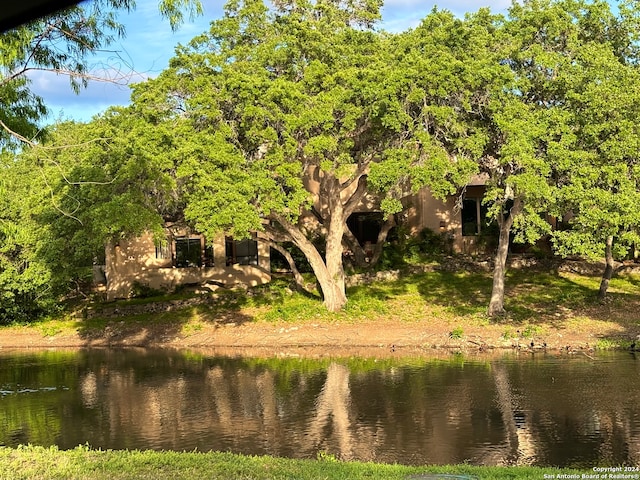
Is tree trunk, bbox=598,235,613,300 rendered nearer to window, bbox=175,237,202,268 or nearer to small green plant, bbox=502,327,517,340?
small green plant, bbox=502,327,517,340

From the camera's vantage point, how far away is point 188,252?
3247 centimetres

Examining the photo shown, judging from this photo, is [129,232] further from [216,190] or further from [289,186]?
[289,186]

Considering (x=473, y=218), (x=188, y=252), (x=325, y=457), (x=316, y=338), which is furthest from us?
(x=473, y=218)

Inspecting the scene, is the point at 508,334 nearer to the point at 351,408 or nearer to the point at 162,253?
the point at 351,408

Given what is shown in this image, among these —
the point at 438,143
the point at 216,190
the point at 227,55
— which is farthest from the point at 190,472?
the point at 227,55

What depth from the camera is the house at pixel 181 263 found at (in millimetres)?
31281

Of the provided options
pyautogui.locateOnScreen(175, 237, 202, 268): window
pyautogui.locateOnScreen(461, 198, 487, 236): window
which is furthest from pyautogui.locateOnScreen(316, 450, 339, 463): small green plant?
pyautogui.locateOnScreen(461, 198, 487, 236): window

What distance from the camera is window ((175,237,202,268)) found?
32344mm

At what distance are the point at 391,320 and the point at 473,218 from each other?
34.1 ft

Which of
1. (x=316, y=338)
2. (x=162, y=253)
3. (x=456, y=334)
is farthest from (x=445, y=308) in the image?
(x=162, y=253)

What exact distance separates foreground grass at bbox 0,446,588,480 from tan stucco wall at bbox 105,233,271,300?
2188 centimetres

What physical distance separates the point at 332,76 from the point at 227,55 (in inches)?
136

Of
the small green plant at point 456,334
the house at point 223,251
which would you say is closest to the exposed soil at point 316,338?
the small green plant at point 456,334

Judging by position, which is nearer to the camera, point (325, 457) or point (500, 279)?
point (325, 457)
